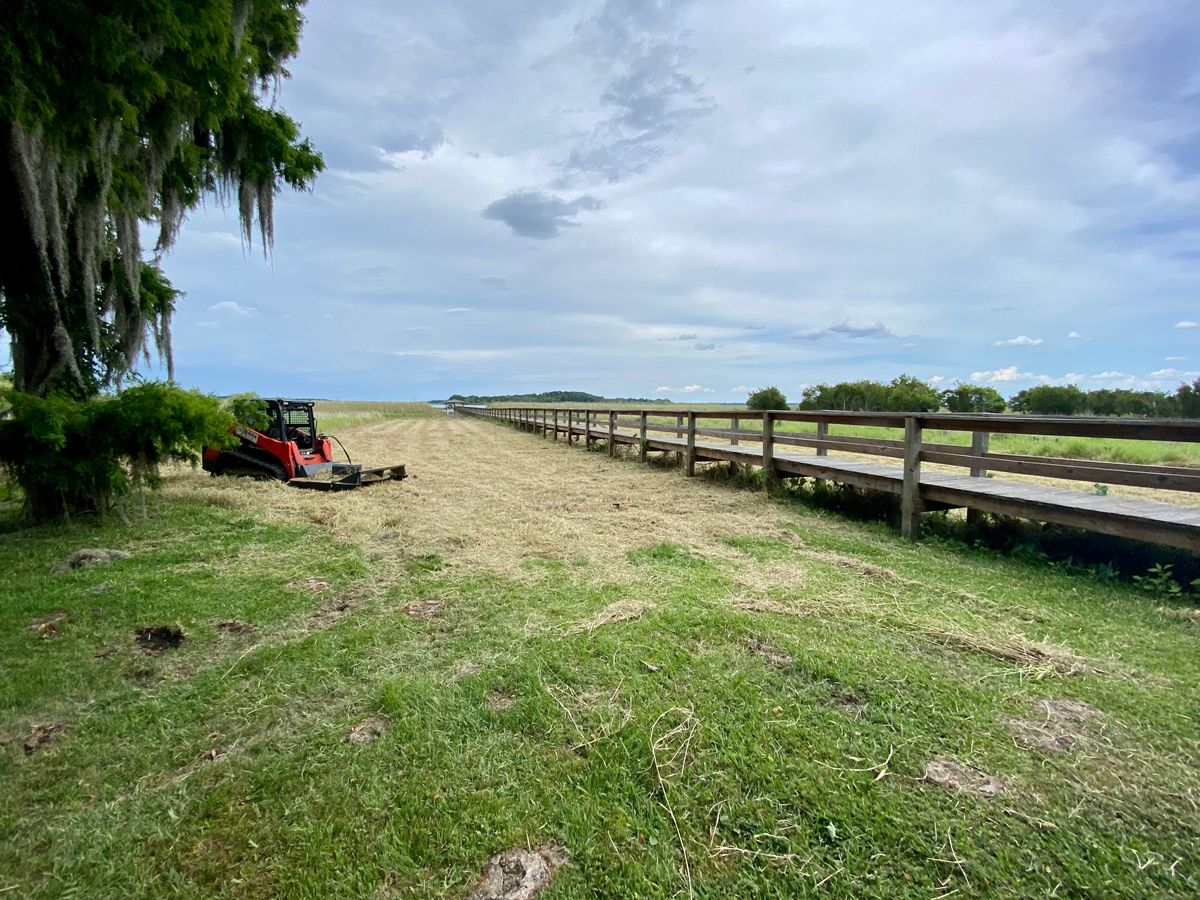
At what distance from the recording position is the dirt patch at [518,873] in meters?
1.55

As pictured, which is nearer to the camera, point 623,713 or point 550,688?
point 623,713

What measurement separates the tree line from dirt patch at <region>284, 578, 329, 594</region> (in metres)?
25.0

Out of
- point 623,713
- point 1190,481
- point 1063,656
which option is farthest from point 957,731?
point 1190,481

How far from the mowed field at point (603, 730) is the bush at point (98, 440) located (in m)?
1.09

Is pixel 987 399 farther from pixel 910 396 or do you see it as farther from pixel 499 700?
pixel 499 700

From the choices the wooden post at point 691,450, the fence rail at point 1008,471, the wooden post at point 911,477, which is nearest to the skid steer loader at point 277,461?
the wooden post at point 691,450

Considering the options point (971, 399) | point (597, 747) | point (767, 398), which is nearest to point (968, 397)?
point (971, 399)

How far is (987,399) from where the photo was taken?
133ft

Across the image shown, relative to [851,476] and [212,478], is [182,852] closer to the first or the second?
[851,476]

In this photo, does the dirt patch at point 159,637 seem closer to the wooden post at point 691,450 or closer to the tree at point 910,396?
the wooden post at point 691,450

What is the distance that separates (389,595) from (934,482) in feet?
17.1

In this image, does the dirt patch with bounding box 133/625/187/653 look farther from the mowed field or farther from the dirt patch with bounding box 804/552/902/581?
the dirt patch with bounding box 804/552/902/581

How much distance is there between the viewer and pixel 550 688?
2.52 m

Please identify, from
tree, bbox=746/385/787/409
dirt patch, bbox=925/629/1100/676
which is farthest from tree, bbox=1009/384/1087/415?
dirt patch, bbox=925/629/1100/676
